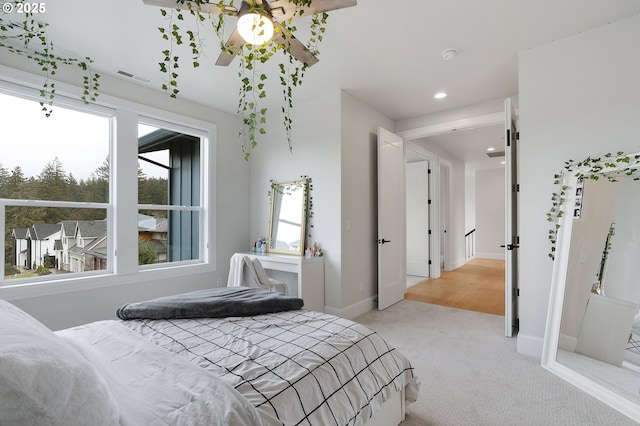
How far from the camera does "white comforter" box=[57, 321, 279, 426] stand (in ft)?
3.02

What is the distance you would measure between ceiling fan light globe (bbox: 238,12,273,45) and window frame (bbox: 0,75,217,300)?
2391mm

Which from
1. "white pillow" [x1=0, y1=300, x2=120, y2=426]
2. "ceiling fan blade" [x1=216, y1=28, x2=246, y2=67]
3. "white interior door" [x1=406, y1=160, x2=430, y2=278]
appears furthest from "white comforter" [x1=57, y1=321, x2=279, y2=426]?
"white interior door" [x1=406, y1=160, x2=430, y2=278]

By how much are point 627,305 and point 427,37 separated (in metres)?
2.49

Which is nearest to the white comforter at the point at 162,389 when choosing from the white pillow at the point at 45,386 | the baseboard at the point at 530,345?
the white pillow at the point at 45,386

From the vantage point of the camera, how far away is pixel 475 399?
204cm

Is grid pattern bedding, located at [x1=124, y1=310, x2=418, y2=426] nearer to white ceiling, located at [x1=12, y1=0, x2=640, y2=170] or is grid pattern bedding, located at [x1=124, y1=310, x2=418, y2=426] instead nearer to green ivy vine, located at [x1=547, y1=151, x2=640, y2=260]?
green ivy vine, located at [x1=547, y1=151, x2=640, y2=260]

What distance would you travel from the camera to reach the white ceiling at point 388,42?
2201 millimetres

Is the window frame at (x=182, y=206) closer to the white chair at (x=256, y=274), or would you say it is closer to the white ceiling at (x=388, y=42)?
the white ceiling at (x=388, y=42)

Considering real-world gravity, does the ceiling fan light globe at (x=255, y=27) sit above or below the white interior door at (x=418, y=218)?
above

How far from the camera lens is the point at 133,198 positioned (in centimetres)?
333

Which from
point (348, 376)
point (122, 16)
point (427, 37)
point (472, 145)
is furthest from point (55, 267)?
point (472, 145)

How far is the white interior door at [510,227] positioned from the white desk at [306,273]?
198cm

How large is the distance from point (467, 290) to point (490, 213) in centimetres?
463

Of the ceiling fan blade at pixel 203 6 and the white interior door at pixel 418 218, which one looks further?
the white interior door at pixel 418 218
